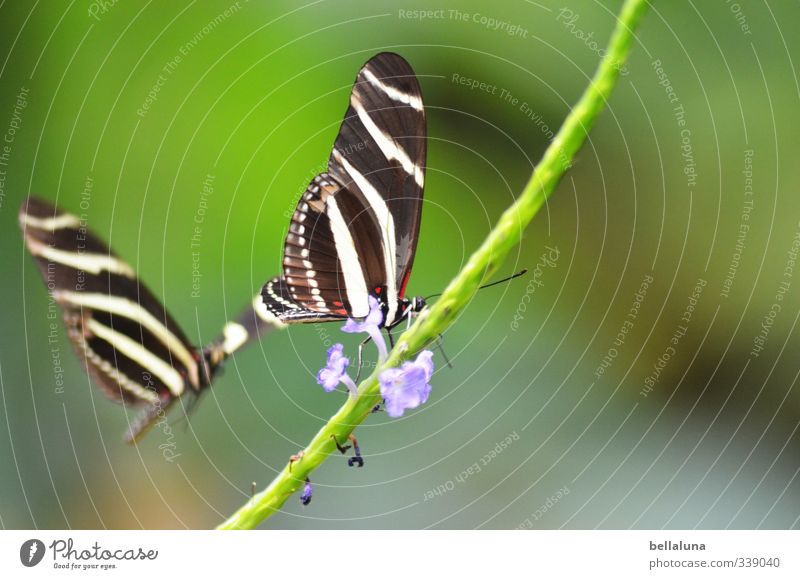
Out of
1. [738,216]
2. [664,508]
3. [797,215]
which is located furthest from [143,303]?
[797,215]

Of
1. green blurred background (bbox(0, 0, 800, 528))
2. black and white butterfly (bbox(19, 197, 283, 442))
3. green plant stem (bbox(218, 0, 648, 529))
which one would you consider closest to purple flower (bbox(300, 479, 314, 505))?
green blurred background (bbox(0, 0, 800, 528))

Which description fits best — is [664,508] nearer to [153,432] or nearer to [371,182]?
[371,182]

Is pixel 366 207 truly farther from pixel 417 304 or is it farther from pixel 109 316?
pixel 109 316

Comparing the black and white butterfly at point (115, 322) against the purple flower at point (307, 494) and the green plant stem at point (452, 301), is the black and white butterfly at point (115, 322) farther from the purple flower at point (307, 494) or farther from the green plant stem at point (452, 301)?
the green plant stem at point (452, 301)

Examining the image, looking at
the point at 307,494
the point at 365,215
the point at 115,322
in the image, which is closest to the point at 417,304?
the point at 365,215

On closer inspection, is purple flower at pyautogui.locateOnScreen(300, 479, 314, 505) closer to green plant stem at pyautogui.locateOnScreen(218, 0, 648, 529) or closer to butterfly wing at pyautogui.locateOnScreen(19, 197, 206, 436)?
green plant stem at pyautogui.locateOnScreen(218, 0, 648, 529)

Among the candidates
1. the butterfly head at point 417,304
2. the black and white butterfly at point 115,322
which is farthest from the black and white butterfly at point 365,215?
the black and white butterfly at point 115,322
